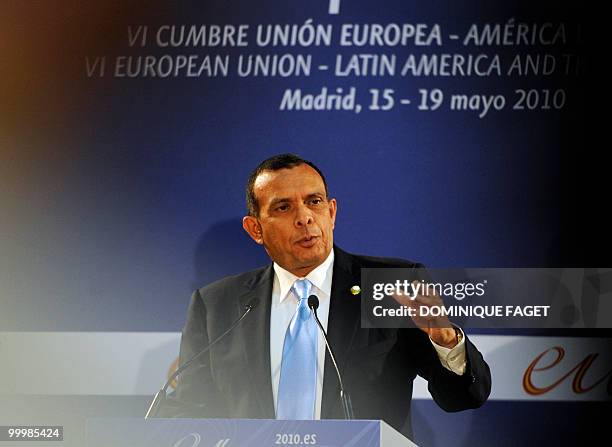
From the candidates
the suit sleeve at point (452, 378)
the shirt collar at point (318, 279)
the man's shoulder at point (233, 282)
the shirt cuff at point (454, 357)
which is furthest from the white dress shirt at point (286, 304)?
the shirt cuff at point (454, 357)

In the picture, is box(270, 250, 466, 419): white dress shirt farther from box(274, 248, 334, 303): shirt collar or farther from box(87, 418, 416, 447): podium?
box(87, 418, 416, 447): podium

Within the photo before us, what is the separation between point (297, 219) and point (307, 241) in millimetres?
108

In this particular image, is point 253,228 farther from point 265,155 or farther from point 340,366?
point 340,366

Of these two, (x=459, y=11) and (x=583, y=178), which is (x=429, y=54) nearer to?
(x=459, y=11)

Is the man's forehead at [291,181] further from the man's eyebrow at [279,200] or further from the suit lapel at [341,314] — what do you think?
the suit lapel at [341,314]

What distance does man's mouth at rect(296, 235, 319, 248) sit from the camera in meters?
4.75

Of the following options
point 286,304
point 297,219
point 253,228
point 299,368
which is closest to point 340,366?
point 299,368

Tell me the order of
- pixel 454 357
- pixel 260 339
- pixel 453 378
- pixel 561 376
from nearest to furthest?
pixel 454 357
pixel 453 378
pixel 260 339
pixel 561 376

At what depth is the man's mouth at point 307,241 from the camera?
475 cm

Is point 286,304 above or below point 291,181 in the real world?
below

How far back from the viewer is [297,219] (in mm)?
4711

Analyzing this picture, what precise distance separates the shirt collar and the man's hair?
288 mm

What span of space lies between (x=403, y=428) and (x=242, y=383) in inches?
26.2

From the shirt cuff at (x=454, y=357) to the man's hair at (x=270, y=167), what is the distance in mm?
920
